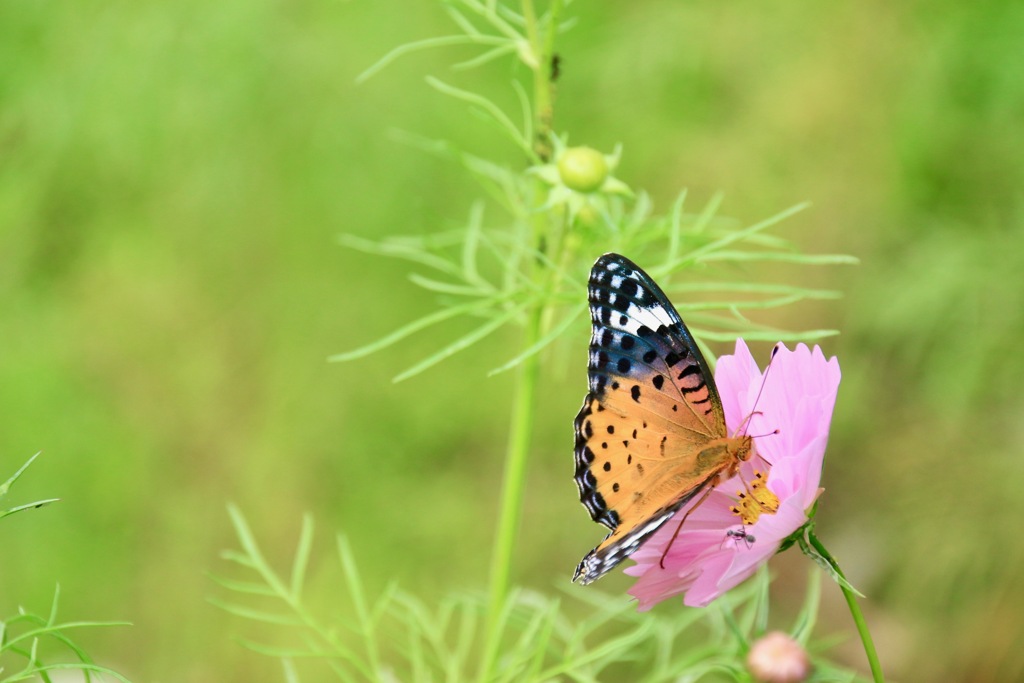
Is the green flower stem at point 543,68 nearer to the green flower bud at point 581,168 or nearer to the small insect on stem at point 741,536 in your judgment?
the green flower bud at point 581,168

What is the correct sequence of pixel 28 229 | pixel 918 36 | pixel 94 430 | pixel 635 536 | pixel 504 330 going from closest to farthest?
pixel 635 536
pixel 28 229
pixel 918 36
pixel 94 430
pixel 504 330

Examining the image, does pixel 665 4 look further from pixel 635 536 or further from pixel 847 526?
pixel 635 536

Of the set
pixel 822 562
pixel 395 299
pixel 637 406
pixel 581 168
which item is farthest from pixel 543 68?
pixel 395 299

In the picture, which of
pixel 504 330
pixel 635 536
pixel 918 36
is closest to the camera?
pixel 635 536

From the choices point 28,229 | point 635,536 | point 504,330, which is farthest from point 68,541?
point 635,536

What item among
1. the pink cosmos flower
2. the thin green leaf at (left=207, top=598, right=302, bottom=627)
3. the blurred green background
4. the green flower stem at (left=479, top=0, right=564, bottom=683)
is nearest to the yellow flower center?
the pink cosmos flower

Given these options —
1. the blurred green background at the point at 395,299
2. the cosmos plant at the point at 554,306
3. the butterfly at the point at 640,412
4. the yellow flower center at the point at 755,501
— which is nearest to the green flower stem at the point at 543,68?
the cosmos plant at the point at 554,306

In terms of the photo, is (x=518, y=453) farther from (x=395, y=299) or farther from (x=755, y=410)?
(x=395, y=299)
